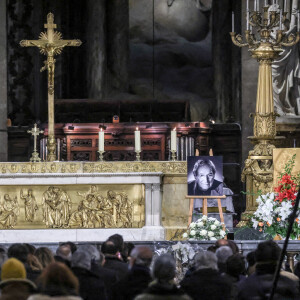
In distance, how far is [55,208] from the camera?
54.3ft

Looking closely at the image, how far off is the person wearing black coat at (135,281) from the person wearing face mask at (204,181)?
7071 mm

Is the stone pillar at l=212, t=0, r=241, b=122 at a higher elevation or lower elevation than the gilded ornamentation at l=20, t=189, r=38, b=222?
higher

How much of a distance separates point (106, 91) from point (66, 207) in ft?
26.4

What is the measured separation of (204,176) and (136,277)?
295 inches

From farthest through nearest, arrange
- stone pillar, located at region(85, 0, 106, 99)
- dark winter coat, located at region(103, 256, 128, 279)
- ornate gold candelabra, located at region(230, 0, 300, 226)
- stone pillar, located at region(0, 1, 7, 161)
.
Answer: stone pillar, located at region(85, 0, 106, 99)
stone pillar, located at region(0, 1, 7, 161)
ornate gold candelabra, located at region(230, 0, 300, 226)
dark winter coat, located at region(103, 256, 128, 279)

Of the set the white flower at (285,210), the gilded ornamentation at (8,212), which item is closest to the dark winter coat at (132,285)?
the white flower at (285,210)

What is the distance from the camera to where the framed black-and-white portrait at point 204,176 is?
15.7m

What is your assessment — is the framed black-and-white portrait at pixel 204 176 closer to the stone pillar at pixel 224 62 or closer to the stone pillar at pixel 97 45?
the stone pillar at pixel 224 62

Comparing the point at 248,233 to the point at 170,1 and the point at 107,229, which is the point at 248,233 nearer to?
the point at 107,229

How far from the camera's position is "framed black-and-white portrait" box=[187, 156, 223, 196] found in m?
15.7

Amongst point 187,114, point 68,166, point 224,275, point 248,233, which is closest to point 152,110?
point 187,114

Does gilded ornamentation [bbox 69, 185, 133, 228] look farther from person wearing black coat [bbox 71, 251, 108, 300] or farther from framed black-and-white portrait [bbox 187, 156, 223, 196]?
person wearing black coat [bbox 71, 251, 108, 300]

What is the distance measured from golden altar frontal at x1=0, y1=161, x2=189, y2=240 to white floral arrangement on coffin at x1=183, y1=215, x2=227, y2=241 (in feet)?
5.71

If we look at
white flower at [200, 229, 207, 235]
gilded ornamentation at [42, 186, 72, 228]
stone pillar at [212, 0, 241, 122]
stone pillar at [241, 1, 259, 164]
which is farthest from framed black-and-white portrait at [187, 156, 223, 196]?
stone pillar at [212, 0, 241, 122]
